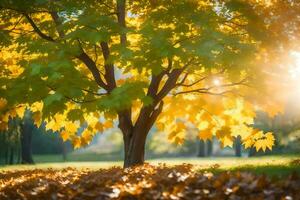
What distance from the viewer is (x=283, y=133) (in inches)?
865

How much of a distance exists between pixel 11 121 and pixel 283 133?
20049 millimetres

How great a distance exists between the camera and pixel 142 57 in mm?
12117

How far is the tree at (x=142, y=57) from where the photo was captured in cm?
1165

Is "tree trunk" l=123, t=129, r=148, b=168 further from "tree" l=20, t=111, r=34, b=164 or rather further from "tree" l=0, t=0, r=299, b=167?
"tree" l=20, t=111, r=34, b=164

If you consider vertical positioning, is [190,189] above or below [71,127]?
below

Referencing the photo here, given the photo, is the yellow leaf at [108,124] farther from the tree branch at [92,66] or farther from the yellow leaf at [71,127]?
the tree branch at [92,66]

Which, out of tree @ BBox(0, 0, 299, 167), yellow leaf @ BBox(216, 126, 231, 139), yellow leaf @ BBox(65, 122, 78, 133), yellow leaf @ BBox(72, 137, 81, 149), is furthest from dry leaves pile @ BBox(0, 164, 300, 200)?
yellow leaf @ BBox(72, 137, 81, 149)

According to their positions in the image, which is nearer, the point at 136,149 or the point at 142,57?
the point at 142,57

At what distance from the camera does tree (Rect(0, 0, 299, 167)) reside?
11.6 m

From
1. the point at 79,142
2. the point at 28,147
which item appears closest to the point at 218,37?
Answer: the point at 79,142

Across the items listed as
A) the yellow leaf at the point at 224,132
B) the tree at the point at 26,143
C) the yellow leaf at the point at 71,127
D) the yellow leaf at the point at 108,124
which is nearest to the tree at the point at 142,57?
the yellow leaf at the point at 224,132

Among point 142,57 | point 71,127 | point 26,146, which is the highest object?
point 142,57

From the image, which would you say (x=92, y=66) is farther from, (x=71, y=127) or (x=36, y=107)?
(x=71, y=127)

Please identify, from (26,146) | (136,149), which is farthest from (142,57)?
(26,146)
